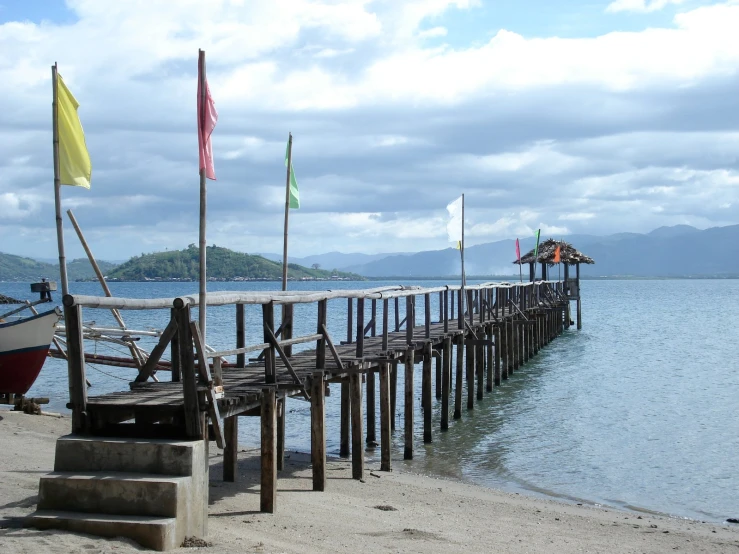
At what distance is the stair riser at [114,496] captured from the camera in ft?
24.5

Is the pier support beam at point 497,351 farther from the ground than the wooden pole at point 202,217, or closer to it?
closer to it

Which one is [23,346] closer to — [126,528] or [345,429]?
[345,429]

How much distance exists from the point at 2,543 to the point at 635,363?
32.5 m

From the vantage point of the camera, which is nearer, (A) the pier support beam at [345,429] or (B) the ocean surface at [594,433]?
(B) the ocean surface at [594,433]

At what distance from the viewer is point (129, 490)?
7.51 m

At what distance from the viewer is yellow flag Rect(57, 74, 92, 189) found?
432 inches

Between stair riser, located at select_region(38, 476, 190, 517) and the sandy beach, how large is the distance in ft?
1.10

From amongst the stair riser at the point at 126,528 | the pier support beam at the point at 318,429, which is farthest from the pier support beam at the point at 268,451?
the stair riser at the point at 126,528

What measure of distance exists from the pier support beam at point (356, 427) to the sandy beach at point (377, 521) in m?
0.19

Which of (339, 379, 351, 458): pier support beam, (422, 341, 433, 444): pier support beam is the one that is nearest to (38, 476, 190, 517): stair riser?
(339, 379, 351, 458): pier support beam

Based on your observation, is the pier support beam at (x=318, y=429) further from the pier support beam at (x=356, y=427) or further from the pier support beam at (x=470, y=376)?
the pier support beam at (x=470, y=376)

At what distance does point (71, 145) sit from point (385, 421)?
22.8 ft

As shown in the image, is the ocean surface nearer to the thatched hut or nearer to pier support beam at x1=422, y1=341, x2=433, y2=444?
pier support beam at x1=422, y1=341, x2=433, y2=444

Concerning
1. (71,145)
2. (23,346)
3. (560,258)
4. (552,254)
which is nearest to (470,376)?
(23,346)
